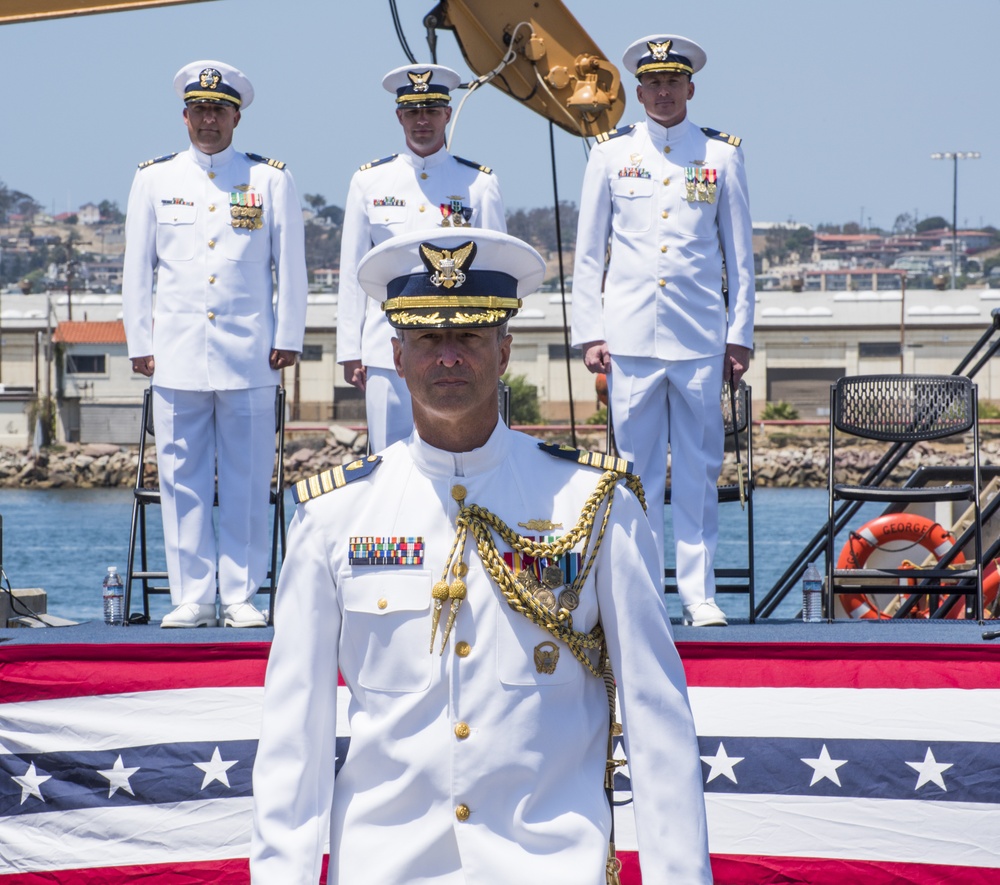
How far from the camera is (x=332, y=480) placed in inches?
111

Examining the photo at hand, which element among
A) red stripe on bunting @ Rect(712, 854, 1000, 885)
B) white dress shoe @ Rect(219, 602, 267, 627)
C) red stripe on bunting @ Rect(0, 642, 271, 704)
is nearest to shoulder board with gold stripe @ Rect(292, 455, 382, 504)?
red stripe on bunting @ Rect(0, 642, 271, 704)

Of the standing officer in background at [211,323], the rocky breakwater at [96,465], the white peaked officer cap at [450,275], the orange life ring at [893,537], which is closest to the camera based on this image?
the white peaked officer cap at [450,275]

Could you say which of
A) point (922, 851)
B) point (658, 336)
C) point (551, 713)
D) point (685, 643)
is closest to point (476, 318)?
point (551, 713)

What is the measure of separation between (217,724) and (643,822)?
2.58 metres

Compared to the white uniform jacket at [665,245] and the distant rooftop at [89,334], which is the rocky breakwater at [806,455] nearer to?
the distant rooftop at [89,334]

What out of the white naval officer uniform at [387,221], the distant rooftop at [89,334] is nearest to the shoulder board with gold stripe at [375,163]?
the white naval officer uniform at [387,221]

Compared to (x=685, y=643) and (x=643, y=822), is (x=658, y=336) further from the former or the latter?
(x=643, y=822)

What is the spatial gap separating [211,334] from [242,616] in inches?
42.1

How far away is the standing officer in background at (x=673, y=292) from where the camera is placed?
583 centimetres

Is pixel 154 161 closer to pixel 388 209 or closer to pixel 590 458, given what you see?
pixel 388 209

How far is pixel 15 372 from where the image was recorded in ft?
252

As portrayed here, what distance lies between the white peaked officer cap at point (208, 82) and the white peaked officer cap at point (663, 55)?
4.86ft

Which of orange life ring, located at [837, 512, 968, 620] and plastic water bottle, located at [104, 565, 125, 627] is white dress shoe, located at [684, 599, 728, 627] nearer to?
orange life ring, located at [837, 512, 968, 620]

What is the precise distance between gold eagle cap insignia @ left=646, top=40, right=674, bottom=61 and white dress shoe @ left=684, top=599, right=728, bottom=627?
6.54 feet
